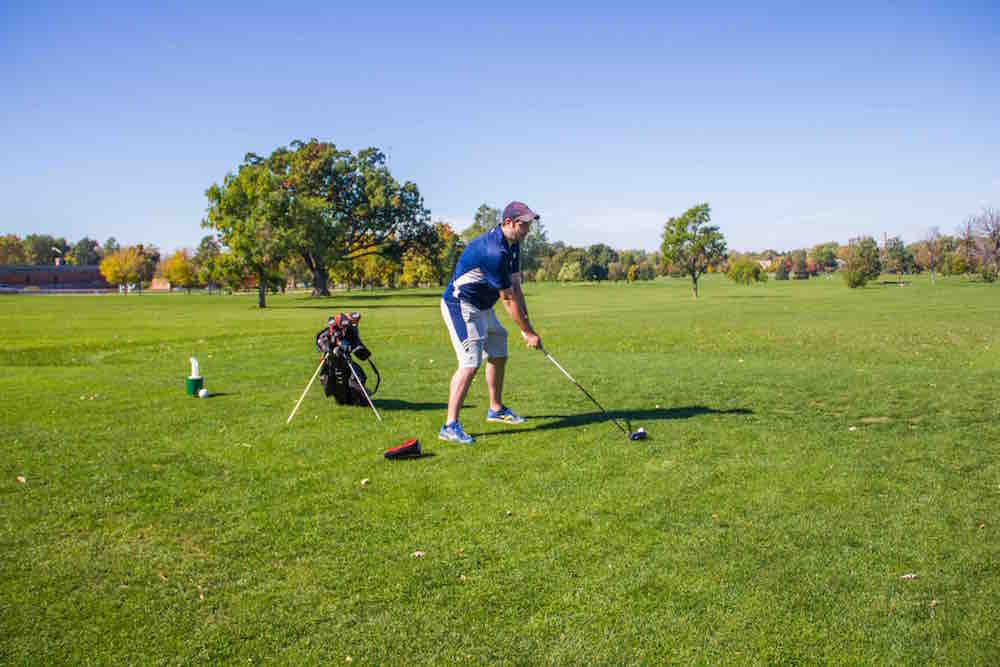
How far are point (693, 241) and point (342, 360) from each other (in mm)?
63635

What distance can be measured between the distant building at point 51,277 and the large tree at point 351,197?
102197 mm

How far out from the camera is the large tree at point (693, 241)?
68938 mm

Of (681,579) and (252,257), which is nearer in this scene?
(681,579)

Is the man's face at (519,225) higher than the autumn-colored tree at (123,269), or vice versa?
the autumn-colored tree at (123,269)

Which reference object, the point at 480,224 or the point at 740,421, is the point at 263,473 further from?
the point at 480,224

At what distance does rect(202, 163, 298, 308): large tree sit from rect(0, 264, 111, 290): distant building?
344 feet

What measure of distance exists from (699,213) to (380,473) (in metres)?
67.0

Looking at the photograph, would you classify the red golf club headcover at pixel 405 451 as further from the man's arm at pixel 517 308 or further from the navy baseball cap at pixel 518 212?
the navy baseball cap at pixel 518 212

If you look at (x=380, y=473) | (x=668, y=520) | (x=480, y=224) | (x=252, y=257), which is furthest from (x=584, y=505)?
(x=480, y=224)

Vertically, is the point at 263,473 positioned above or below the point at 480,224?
below

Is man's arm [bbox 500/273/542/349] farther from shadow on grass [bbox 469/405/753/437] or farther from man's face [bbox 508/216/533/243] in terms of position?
shadow on grass [bbox 469/405/753/437]

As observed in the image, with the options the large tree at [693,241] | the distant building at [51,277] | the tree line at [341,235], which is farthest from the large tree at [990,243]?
the distant building at [51,277]

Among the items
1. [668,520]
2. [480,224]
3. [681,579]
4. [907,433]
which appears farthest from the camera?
[480,224]

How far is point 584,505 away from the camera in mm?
5973
